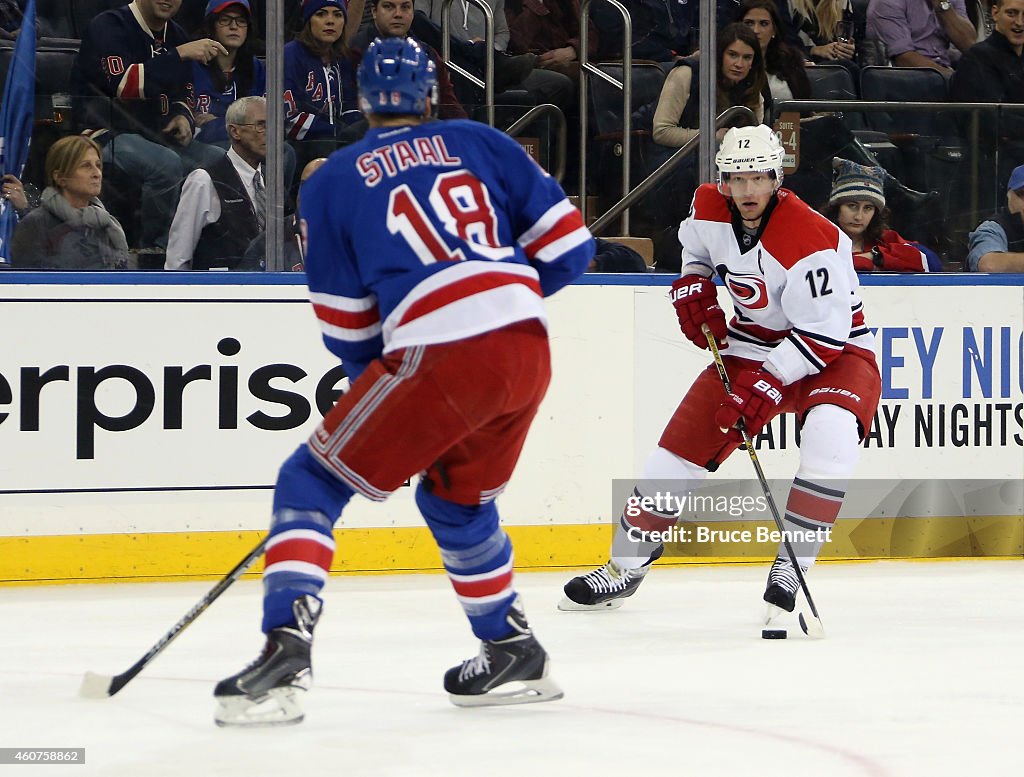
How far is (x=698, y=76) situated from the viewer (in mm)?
5520

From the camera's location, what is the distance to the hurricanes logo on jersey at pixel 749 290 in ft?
14.0

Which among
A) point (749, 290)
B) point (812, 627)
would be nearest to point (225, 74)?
point (749, 290)

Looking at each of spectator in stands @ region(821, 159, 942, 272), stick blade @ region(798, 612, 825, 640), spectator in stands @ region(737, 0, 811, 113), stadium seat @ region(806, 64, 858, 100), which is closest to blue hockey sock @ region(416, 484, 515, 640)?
stick blade @ region(798, 612, 825, 640)

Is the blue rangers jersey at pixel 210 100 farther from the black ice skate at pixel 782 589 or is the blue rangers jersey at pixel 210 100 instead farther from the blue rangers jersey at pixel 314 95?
the black ice skate at pixel 782 589

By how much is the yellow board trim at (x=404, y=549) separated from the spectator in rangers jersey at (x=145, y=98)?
91 cm

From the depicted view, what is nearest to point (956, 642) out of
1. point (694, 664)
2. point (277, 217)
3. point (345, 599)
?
point (694, 664)

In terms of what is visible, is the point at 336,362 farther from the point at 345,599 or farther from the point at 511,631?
the point at 511,631

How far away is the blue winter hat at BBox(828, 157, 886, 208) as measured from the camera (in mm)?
5617

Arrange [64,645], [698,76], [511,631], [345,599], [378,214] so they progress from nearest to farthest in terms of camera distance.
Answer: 1. [378,214]
2. [511,631]
3. [64,645]
4. [345,599]
5. [698,76]

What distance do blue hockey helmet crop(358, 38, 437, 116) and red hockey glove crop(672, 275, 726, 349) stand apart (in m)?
1.57

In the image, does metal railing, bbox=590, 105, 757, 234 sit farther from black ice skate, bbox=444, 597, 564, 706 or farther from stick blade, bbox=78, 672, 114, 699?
stick blade, bbox=78, 672, 114, 699

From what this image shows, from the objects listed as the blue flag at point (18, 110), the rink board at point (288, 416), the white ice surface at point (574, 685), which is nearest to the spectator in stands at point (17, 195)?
the blue flag at point (18, 110)

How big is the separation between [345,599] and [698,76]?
6.98ft

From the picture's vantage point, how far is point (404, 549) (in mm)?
5184
